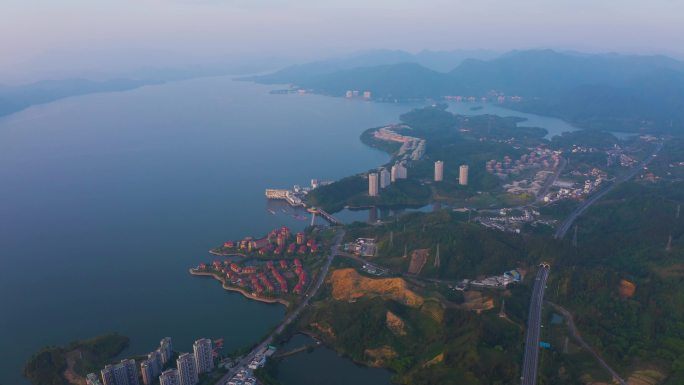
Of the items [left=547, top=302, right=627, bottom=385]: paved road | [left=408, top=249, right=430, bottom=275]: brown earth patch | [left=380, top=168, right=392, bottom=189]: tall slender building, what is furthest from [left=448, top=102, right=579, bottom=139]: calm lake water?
[left=547, top=302, right=627, bottom=385]: paved road

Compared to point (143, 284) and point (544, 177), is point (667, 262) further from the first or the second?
point (143, 284)

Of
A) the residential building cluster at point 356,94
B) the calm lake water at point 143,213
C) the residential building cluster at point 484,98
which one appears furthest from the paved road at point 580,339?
the residential building cluster at point 356,94

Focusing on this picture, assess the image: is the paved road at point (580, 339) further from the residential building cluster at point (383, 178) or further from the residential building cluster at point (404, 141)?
the residential building cluster at point (404, 141)

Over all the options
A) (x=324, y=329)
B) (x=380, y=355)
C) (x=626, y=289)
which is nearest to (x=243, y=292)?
(x=324, y=329)

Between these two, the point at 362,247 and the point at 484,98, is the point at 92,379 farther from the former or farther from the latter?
the point at 484,98

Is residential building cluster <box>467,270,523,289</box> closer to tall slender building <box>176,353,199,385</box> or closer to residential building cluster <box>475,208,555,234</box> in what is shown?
residential building cluster <box>475,208,555,234</box>
